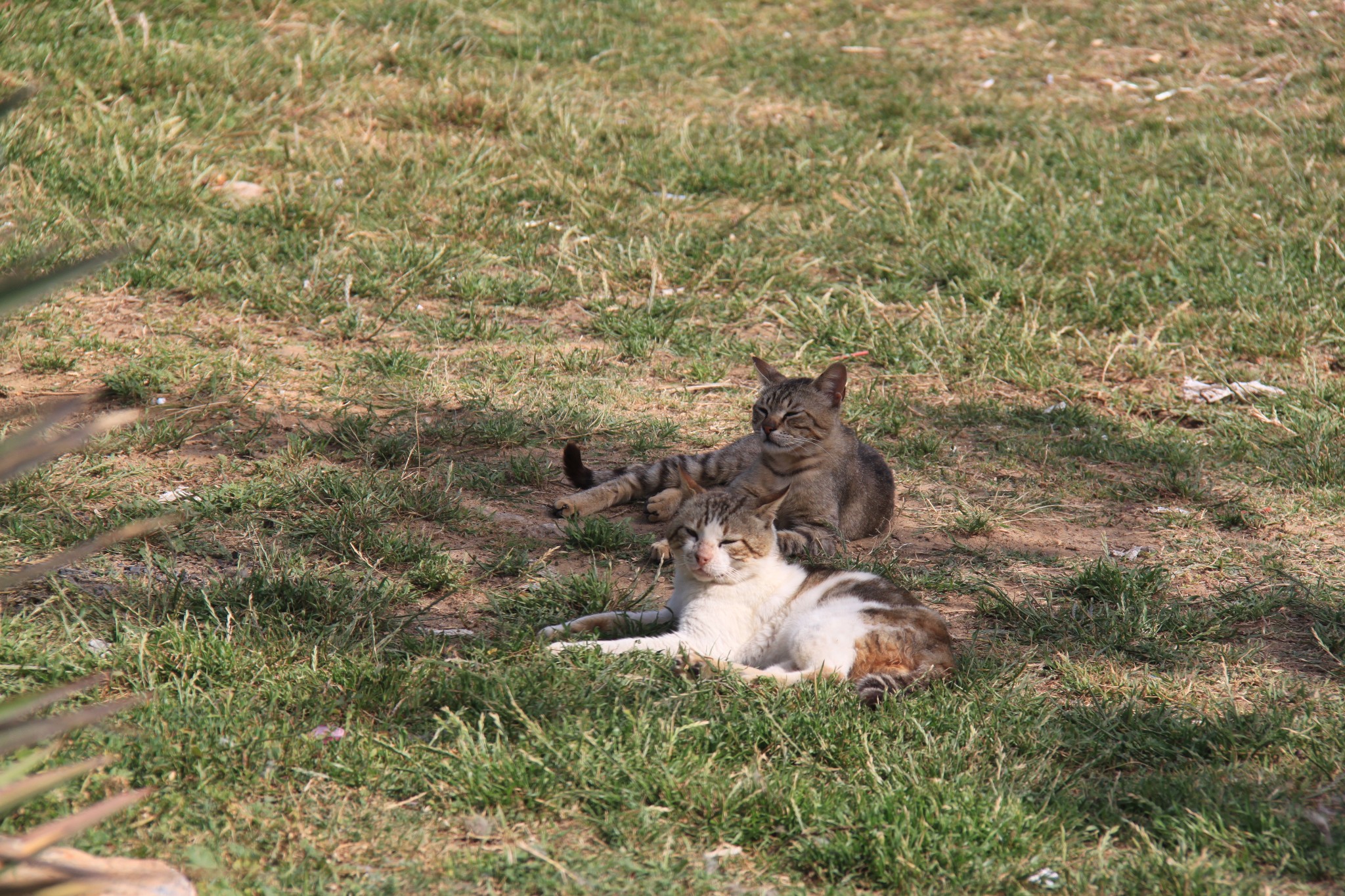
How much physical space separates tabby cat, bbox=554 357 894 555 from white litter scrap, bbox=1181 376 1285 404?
2335mm

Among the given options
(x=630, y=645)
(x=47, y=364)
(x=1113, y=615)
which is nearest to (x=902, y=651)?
(x=630, y=645)

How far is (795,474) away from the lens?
5.51 m

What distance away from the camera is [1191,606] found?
4.65m

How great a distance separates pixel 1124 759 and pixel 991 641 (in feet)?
2.62

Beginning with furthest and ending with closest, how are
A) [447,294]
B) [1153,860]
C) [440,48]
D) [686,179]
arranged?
[440,48], [686,179], [447,294], [1153,860]

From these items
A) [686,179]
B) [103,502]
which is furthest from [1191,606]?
[686,179]

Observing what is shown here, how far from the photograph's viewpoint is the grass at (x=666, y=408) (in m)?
3.24

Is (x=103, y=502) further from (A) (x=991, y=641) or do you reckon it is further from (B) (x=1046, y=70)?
(B) (x=1046, y=70)

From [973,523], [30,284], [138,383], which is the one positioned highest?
[30,284]

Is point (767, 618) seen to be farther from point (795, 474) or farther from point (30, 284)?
point (30, 284)

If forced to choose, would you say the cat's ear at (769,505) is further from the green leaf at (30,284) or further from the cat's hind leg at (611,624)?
the green leaf at (30,284)

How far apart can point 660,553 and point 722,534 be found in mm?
774

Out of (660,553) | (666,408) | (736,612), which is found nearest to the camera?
(736,612)

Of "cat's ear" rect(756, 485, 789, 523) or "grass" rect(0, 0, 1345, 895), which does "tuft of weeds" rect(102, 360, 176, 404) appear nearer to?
"grass" rect(0, 0, 1345, 895)
